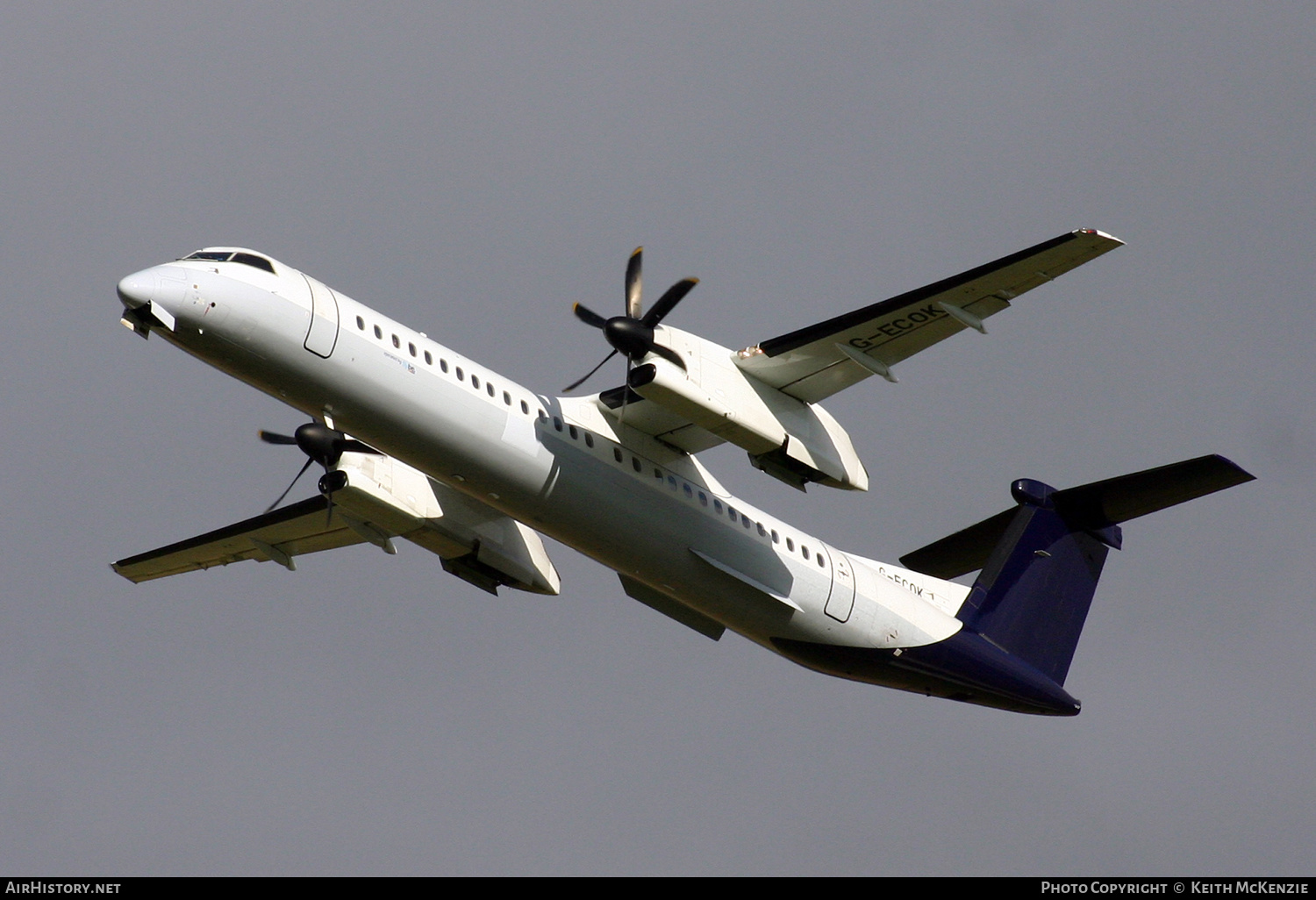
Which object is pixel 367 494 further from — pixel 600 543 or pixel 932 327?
pixel 932 327

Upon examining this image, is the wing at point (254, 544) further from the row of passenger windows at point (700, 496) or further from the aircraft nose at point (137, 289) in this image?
the aircraft nose at point (137, 289)

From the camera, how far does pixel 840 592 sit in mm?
25578

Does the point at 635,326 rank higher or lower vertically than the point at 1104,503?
lower

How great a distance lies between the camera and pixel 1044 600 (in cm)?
2777

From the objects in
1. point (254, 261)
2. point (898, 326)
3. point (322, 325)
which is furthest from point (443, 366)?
point (898, 326)

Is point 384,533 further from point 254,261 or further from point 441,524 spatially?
point 254,261

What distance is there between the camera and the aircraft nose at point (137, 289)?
20828 millimetres

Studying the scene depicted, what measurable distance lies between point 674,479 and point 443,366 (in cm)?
406

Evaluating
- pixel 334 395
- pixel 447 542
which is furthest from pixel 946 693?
pixel 334 395

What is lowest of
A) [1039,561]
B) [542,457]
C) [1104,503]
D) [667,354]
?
[542,457]

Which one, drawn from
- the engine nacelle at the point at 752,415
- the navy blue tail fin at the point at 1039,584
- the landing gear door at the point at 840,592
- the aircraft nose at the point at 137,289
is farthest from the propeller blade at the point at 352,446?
the navy blue tail fin at the point at 1039,584
